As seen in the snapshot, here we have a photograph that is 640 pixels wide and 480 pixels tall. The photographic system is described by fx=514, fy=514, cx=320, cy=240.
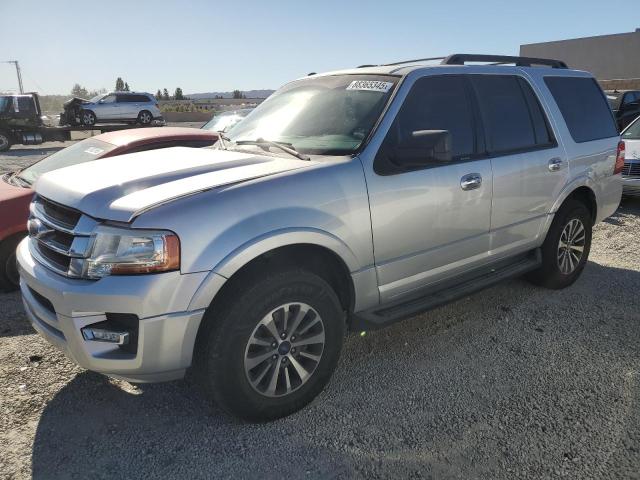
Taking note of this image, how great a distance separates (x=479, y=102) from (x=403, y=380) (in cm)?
208

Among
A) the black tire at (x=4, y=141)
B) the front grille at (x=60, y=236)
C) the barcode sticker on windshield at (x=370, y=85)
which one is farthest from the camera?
the black tire at (x=4, y=141)

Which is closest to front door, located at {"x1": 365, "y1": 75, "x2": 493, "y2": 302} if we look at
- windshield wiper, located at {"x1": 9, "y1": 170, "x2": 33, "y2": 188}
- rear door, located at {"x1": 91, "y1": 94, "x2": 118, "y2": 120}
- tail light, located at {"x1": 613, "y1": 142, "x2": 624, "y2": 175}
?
tail light, located at {"x1": 613, "y1": 142, "x2": 624, "y2": 175}

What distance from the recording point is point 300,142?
336 cm

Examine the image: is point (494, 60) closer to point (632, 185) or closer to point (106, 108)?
point (632, 185)

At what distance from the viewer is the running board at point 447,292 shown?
3125mm

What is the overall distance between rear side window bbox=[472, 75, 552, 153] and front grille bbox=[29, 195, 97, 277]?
2.77 m

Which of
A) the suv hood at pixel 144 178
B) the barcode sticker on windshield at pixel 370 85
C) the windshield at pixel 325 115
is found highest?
the barcode sticker on windshield at pixel 370 85

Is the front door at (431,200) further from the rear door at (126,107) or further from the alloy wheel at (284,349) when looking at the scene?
the rear door at (126,107)

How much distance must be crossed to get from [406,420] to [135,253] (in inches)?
68.0

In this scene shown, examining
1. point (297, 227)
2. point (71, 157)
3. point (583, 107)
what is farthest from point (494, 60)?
point (71, 157)

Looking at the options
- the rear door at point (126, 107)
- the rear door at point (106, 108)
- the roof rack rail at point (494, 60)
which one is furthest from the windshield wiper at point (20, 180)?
the rear door at point (126, 107)

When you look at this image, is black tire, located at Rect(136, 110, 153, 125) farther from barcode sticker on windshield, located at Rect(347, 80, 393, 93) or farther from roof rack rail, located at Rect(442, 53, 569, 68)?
barcode sticker on windshield, located at Rect(347, 80, 393, 93)

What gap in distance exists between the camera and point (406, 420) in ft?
9.50

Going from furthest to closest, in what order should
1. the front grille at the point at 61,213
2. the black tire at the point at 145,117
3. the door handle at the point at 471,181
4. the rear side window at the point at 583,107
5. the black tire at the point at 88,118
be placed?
1. the black tire at the point at 145,117
2. the black tire at the point at 88,118
3. the rear side window at the point at 583,107
4. the door handle at the point at 471,181
5. the front grille at the point at 61,213
